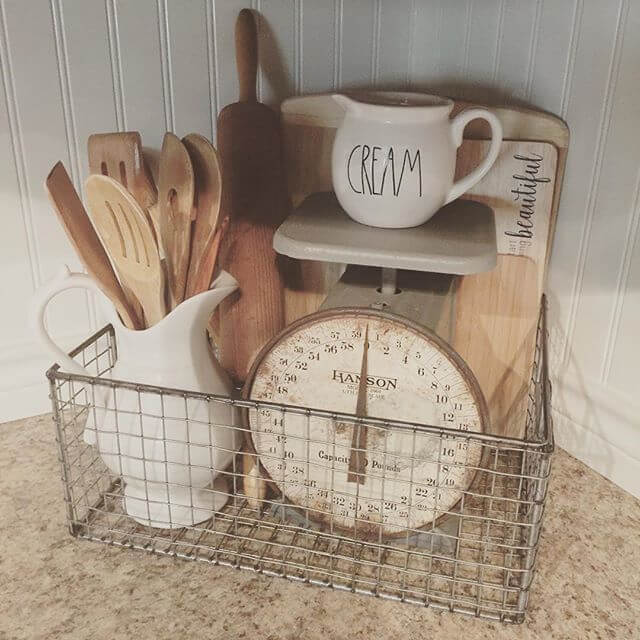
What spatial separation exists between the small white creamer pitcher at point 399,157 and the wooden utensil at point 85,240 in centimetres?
24

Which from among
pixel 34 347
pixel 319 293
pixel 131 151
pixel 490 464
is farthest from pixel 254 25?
pixel 490 464

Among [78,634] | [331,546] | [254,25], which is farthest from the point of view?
[254,25]

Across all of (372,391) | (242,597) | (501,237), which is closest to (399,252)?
(372,391)

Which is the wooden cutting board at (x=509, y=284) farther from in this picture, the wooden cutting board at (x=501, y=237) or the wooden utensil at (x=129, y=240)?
the wooden utensil at (x=129, y=240)

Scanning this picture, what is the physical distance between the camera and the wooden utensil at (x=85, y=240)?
0.67 metres

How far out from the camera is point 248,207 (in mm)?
888

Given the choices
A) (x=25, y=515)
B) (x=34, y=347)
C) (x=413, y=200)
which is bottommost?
(x=25, y=515)

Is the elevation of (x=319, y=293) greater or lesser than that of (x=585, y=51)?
lesser

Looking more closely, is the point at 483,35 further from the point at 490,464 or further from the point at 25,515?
the point at 25,515

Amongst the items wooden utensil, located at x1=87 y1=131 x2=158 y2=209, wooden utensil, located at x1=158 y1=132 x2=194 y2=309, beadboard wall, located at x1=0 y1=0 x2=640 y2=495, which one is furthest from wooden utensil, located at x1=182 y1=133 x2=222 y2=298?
beadboard wall, located at x1=0 y1=0 x2=640 y2=495

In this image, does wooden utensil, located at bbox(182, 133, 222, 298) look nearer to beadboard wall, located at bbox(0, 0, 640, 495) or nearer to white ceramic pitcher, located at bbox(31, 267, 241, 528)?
white ceramic pitcher, located at bbox(31, 267, 241, 528)

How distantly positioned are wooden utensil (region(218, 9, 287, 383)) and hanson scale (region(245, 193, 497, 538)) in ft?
0.40

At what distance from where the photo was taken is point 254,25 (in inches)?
34.9

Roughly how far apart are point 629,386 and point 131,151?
2.03 feet
